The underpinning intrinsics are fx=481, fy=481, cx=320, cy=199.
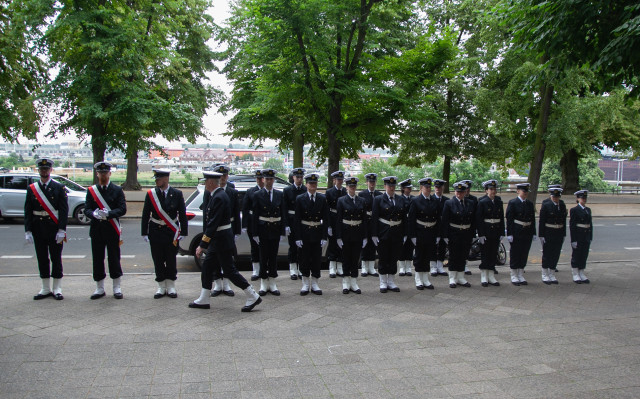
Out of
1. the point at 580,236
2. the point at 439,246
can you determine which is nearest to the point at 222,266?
the point at 439,246

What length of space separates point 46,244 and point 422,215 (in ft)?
19.5

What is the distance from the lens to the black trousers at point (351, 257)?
25.5 ft

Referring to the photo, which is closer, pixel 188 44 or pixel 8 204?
pixel 8 204

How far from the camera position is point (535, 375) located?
4.68 m

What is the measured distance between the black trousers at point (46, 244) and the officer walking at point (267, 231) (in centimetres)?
287

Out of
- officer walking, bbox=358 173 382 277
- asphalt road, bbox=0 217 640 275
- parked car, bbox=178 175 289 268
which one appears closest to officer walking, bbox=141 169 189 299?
parked car, bbox=178 175 289 268

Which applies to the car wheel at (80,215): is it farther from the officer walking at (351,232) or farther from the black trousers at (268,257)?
the officer walking at (351,232)

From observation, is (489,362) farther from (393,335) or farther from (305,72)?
(305,72)

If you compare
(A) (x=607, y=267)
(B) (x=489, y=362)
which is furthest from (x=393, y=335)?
(A) (x=607, y=267)

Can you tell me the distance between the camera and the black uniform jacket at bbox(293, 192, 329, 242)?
24.9ft

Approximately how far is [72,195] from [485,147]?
21.5 meters

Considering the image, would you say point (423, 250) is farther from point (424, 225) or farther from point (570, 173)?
point (570, 173)

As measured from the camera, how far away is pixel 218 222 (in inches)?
254

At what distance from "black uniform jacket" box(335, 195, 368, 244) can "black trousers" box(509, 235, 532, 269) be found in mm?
2998
